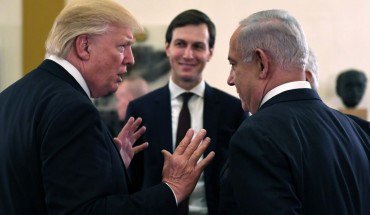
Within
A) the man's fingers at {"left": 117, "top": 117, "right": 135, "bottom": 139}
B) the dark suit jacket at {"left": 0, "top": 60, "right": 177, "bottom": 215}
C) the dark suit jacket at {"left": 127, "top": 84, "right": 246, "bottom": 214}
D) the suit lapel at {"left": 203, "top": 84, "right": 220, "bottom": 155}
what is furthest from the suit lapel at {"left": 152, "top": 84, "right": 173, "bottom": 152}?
the dark suit jacket at {"left": 0, "top": 60, "right": 177, "bottom": 215}

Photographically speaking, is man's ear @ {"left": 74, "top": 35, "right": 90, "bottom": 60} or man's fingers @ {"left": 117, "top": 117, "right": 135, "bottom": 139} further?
man's fingers @ {"left": 117, "top": 117, "right": 135, "bottom": 139}

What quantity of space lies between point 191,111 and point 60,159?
135 cm

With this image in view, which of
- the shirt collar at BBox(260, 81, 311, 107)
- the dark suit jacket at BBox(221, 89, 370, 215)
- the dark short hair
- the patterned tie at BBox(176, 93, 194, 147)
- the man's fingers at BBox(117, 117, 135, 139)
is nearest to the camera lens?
the dark suit jacket at BBox(221, 89, 370, 215)

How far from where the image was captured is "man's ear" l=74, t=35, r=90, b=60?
5.40 ft

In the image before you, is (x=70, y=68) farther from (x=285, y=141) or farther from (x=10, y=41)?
(x=10, y=41)

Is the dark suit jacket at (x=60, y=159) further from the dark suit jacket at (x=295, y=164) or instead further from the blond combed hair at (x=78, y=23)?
the dark suit jacket at (x=295, y=164)

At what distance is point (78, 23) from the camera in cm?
164

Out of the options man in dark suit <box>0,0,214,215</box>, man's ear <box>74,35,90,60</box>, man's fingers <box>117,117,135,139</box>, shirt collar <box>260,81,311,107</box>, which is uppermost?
man's ear <box>74,35,90,60</box>

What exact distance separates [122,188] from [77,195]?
181 millimetres

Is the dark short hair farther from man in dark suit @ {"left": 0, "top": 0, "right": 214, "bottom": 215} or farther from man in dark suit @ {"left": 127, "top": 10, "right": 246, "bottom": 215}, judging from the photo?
man in dark suit @ {"left": 0, "top": 0, "right": 214, "bottom": 215}

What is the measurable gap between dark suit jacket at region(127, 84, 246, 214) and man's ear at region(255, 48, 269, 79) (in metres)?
1.05

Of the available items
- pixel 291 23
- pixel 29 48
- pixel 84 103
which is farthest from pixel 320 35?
pixel 84 103

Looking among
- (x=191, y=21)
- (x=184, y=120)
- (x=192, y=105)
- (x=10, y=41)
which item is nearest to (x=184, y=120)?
(x=184, y=120)

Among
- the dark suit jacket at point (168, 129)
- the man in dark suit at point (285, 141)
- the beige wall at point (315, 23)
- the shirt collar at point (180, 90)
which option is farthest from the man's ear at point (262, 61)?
the beige wall at point (315, 23)
